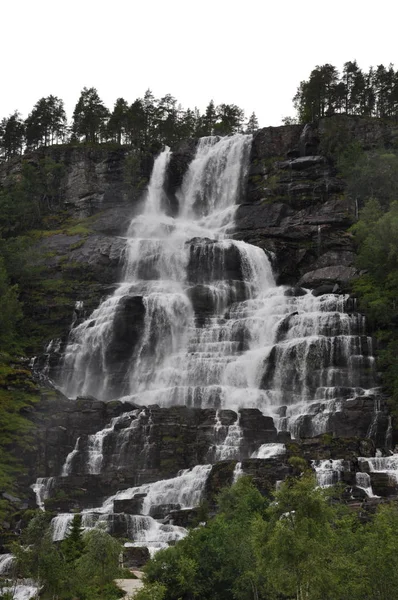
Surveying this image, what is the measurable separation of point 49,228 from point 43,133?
29.0 meters

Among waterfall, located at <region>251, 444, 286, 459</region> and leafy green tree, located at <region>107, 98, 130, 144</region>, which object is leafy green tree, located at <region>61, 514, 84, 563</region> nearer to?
waterfall, located at <region>251, 444, 286, 459</region>

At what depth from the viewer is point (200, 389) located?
62531mm

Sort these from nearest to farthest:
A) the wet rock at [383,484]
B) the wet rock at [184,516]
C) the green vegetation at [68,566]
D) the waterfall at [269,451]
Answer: the green vegetation at [68,566]
the wet rock at [383,484]
the wet rock at [184,516]
the waterfall at [269,451]

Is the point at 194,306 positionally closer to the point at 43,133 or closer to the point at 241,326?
the point at 241,326

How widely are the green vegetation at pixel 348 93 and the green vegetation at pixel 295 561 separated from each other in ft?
290

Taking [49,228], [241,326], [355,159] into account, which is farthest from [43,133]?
[241,326]

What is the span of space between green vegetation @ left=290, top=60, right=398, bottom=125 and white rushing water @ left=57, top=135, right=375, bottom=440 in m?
25.3

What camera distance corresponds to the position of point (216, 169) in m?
105

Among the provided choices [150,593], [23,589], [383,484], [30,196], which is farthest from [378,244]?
[30,196]

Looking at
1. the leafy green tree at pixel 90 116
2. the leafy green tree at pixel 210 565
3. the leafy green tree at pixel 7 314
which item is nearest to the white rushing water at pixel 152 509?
the leafy green tree at pixel 210 565

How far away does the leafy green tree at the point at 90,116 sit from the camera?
118 m

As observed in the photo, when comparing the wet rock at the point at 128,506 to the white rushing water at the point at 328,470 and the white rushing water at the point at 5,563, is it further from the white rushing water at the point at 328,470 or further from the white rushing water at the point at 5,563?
the white rushing water at the point at 328,470

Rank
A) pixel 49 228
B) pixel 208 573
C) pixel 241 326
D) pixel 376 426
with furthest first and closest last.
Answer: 1. pixel 49 228
2. pixel 241 326
3. pixel 376 426
4. pixel 208 573

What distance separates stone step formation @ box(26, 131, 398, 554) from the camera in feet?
155
